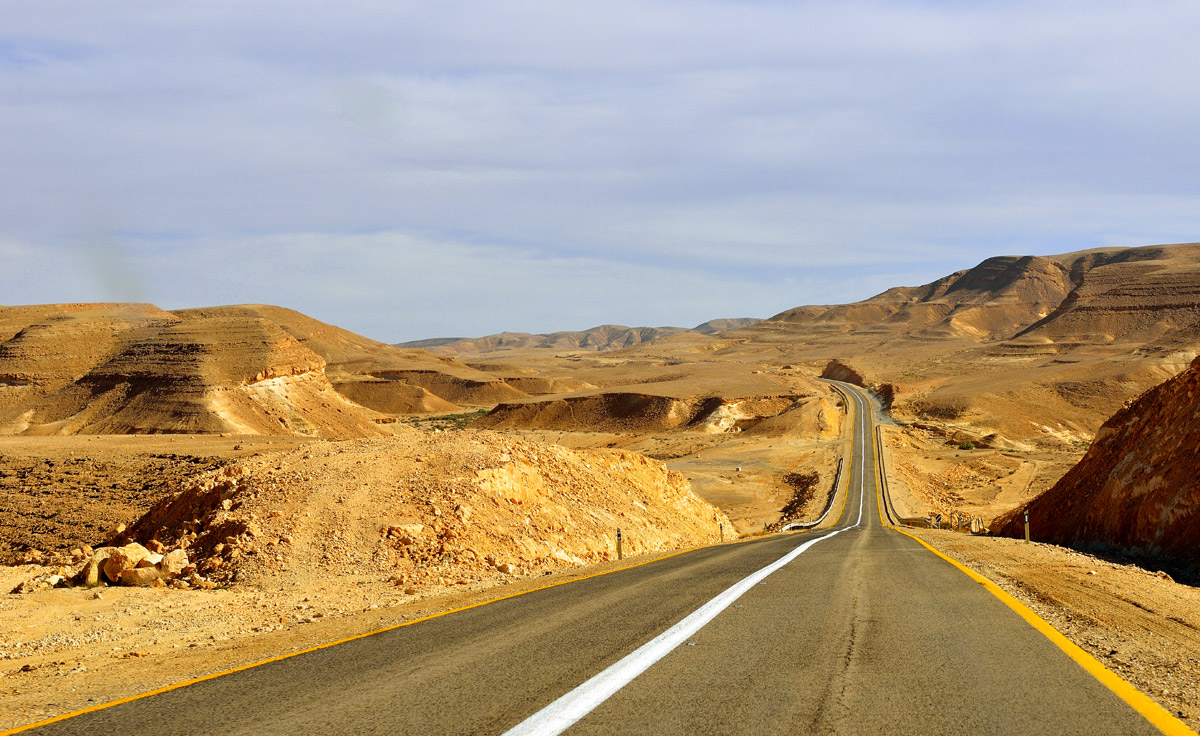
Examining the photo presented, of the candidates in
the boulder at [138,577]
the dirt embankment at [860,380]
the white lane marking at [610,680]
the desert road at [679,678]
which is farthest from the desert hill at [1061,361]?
the white lane marking at [610,680]

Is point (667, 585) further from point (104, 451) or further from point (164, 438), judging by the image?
point (164, 438)

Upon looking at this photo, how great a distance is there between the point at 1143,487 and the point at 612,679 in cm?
1958

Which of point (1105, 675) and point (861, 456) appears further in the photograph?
point (861, 456)

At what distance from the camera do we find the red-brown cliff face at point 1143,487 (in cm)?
1819

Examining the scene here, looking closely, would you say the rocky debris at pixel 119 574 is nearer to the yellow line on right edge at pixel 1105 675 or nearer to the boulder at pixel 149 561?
the boulder at pixel 149 561

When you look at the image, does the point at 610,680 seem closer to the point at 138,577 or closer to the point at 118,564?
the point at 138,577

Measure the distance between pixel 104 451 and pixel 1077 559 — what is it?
3647cm

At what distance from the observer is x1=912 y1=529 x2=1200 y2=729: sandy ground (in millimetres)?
5988

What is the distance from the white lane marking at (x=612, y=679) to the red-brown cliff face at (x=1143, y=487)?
14.2 meters

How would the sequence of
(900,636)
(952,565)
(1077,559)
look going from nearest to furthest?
(900,636) < (952,565) < (1077,559)

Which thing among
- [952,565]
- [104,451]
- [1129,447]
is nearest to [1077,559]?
[952,565]

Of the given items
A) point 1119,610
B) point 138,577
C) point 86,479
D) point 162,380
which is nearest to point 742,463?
point 162,380

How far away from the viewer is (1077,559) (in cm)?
1614

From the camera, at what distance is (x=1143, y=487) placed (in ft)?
66.0
